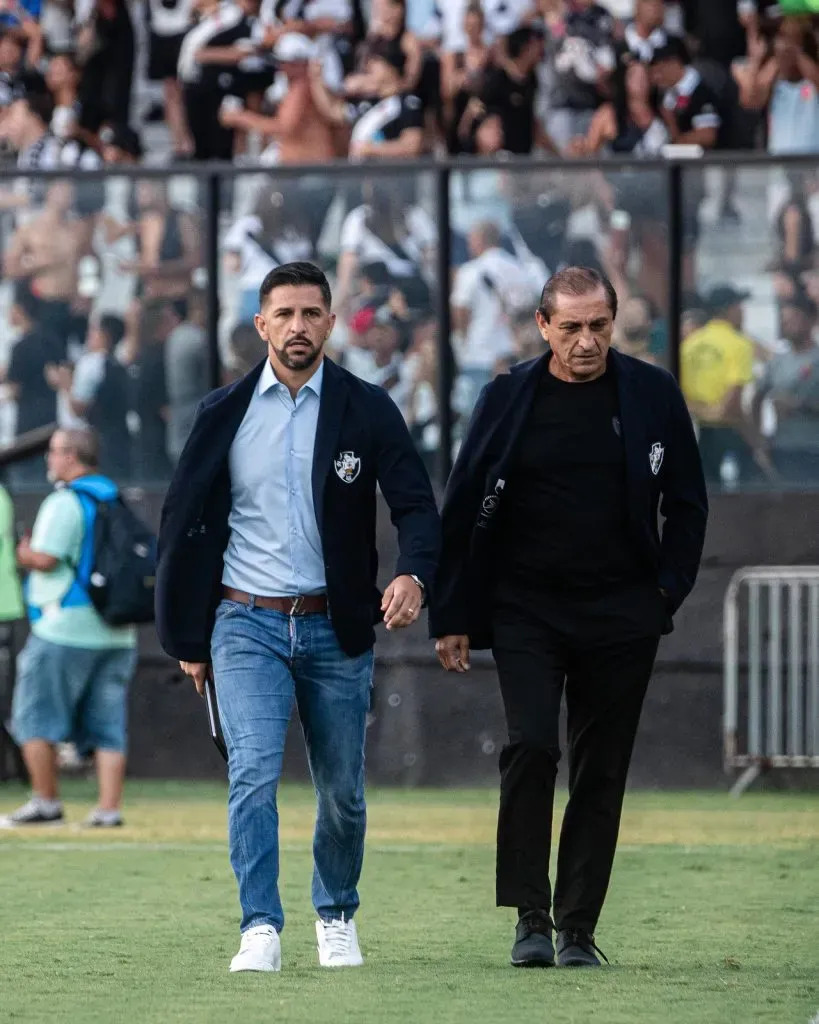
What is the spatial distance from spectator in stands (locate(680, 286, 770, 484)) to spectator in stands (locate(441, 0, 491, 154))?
2.18m

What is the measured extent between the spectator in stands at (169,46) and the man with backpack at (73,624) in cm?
537

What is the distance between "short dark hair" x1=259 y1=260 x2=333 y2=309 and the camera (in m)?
6.82

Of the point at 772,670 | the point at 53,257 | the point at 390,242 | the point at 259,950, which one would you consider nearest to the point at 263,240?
the point at 390,242

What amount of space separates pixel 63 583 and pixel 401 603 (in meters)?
6.07

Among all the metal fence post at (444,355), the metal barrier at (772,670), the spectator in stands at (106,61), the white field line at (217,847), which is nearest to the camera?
the white field line at (217,847)

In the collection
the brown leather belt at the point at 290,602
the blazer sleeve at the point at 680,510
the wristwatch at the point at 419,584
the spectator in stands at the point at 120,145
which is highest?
the spectator in stands at the point at 120,145

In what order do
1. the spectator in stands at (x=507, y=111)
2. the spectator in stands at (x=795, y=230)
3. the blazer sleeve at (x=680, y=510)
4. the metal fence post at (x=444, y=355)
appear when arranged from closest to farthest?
the blazer sleeve at (x=680, y=510) < the spectator in stands at (x=795, y=230) < the metal fence post at (x=444, y=355) < the spectator in stands at (x=507, y=111)

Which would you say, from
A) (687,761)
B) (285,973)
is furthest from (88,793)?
(285,973)

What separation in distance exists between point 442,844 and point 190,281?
5361 millimetres

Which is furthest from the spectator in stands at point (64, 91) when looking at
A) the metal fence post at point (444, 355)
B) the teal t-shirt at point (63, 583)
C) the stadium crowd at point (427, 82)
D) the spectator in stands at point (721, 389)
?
the teal t-shirt at point (63, 583)

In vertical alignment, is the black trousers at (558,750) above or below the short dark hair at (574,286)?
below

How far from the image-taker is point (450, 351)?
15180 millimetres

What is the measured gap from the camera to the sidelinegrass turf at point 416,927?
6.28 meters

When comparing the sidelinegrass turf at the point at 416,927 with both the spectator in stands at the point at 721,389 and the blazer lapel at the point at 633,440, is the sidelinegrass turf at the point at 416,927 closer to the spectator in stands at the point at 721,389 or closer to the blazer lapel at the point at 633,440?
the blazer lapel at the point at 633,440
